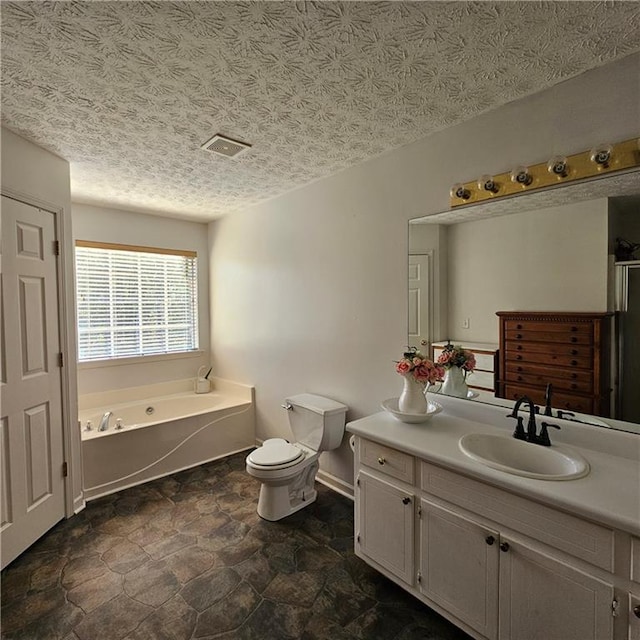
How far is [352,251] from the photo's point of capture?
2.63 metres

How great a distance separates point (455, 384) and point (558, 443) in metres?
0.57

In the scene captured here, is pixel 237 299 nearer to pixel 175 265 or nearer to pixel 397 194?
pixel 175 265

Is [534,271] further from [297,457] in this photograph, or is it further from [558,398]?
[297,457]

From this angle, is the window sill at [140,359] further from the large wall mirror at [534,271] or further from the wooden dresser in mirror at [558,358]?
the wooden dresser in mirror at [558,358]

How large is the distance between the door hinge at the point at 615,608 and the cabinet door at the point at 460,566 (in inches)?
13.4

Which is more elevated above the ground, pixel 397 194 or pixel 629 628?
pixel 397 194

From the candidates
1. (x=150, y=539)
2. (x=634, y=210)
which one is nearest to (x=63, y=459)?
(x=150, y=539)

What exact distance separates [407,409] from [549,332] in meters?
0.79

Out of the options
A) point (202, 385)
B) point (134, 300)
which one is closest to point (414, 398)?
point (202, 385)

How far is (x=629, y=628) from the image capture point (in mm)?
1084

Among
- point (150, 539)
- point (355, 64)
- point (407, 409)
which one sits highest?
point (355, 64)

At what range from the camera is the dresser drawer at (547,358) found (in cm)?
164

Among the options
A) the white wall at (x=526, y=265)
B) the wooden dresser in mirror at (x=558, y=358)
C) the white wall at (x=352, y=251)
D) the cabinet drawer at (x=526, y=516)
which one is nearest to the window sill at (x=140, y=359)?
the white wall at (x=352, y=251)

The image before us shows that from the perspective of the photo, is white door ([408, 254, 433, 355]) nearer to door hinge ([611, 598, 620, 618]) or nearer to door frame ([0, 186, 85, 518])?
door hinge ([611, 598, 620, 618])
